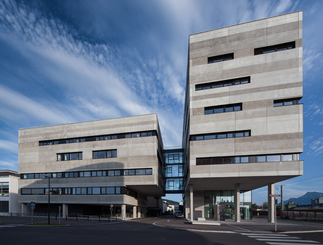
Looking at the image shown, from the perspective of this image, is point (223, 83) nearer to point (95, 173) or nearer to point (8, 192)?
point (95, 173)

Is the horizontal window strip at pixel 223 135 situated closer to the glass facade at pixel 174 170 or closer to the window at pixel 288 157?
the window at pixel 288 157

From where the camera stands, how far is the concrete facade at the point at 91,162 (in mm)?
38500

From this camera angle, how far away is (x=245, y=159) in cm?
2784

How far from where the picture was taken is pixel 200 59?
31.5m

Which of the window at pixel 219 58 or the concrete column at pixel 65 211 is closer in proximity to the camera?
the window at pixel 219 58

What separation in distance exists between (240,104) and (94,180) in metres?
29.3

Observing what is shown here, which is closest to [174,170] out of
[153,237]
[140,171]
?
[140,171]

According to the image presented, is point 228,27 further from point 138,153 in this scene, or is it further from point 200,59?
point 138,153

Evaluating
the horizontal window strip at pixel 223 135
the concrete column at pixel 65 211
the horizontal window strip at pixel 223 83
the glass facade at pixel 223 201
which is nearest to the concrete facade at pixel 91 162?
the concrete column at pixel 65 211

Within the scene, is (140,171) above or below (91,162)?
below

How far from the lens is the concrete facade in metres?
38.5

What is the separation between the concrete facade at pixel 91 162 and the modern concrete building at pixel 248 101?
11.4 metres

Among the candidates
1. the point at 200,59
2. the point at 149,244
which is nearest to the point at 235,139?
the point at 200,59

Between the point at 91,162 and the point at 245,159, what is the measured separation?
27943mm
